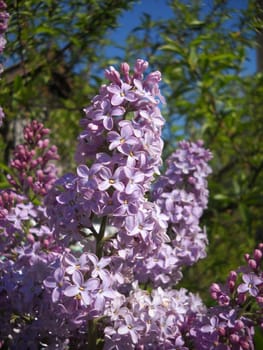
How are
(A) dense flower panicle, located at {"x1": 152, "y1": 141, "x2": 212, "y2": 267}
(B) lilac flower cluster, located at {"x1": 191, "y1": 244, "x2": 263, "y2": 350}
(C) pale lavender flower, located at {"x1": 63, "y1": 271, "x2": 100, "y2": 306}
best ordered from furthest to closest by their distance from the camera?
(A) dense flower panicle, located at {"x1": 152, "y1": 141, "x2": 212, "y2": 267}
(B) lilac flower cluster, located at {"x1": 191, "y1": 244, "x2": 263, "y2": 350}
(C) pale lavender flower, located at {"x1": 63, "y1": 271, "x2": 100, "y2": 306}

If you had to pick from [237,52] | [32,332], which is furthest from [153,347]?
[237,52]

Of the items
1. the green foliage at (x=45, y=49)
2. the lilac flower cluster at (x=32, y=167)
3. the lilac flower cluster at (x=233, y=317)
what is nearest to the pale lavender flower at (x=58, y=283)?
the lilac flower cluster at (x=233, y=317)

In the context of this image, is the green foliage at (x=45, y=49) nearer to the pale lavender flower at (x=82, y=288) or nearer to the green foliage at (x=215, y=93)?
the green foliage at (x=215, y=93)

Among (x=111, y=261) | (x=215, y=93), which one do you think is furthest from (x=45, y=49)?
(x=111, y=261)

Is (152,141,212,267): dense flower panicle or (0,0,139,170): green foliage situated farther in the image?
(0,0,139,170): green foliage

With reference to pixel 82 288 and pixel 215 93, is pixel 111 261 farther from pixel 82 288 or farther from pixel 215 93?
pixel 215 93

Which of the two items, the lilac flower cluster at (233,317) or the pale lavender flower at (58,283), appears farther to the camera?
the lilac flower cluster at (233,317)

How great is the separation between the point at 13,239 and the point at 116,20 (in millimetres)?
1690

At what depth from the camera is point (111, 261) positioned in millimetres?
1484

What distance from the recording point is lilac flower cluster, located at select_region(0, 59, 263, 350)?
1407 millimetres

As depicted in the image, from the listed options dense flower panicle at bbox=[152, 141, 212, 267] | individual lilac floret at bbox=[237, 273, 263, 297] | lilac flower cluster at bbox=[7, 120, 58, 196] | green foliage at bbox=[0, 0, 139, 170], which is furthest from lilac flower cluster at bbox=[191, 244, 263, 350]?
green foliage at bbox=[0, 0, 139, 170]

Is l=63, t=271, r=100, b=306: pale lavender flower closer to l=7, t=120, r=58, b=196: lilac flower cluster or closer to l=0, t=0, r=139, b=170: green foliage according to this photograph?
l=7, t=120, r=58, b=196: lilac flower cluster

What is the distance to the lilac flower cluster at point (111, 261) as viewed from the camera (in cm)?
141

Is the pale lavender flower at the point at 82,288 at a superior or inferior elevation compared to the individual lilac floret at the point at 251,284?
superior
